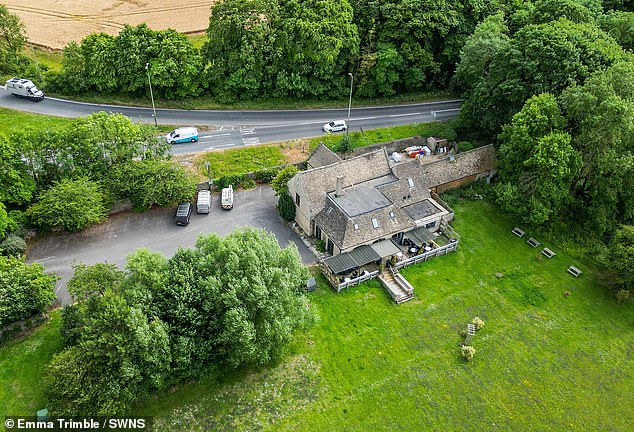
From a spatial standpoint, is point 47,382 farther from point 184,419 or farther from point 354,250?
point 354,250

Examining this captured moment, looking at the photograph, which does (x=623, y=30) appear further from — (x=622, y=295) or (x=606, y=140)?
(x=622, y=295)

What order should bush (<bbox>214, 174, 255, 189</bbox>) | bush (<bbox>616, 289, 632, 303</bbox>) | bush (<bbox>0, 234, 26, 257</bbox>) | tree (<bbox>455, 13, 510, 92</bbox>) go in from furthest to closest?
tree (<bbox>455, 13, 510, 92</bbox>) → bush (<bbox>214, 174, 255, 189</bbox>) → bush (<bbox>616, 289, 632, 303</bbox>) → bush (<bbox>0, 234, 26, 257</bbox>)

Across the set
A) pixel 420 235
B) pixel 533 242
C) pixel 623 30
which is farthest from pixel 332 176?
pixel 623 30

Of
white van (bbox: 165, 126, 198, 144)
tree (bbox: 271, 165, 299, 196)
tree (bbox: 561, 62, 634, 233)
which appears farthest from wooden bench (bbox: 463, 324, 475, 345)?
white van (bbox: 165, 126, 198, 144)

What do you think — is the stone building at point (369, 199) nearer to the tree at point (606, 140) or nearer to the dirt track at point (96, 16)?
the tree at point (606, 140)

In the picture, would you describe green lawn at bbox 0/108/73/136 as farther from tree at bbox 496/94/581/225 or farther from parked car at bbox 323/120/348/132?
tree at bbox 496/94/581/225

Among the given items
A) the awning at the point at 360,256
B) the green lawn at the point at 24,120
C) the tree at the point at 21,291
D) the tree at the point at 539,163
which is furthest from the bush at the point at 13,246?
the tree at the point at 539,163
